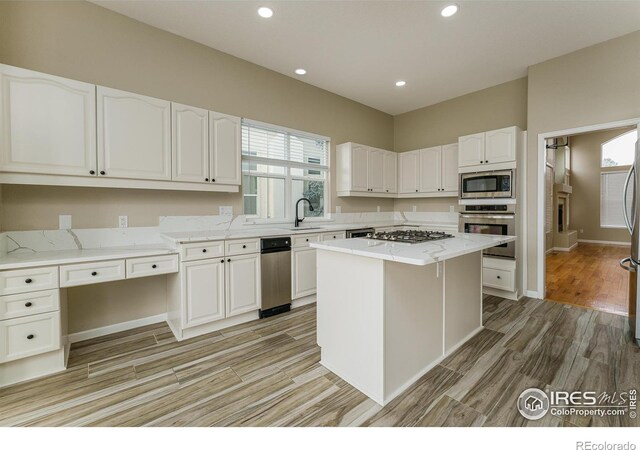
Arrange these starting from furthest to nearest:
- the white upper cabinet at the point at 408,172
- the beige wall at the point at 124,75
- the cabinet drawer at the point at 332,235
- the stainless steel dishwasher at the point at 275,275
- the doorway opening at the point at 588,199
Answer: the doorway opening at the point at 588,199 → the white upper cabinet at the point at 408,172 → the cabinet drawer at the point at 332,235 → the stainless steel dishwasher at the point at 275,275 → the beige wall at the point at 124,75

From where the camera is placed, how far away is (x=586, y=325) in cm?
285

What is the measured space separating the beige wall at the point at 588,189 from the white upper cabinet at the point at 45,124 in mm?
11222

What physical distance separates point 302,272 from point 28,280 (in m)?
2.33

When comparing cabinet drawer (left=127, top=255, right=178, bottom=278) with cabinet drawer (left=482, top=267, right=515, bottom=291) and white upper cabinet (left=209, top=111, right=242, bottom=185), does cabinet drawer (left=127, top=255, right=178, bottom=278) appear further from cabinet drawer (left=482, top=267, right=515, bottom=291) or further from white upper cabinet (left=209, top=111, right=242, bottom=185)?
cabinet drawer (left=482, top=267, right=515, bottom=291)

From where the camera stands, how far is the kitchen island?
1.74 m

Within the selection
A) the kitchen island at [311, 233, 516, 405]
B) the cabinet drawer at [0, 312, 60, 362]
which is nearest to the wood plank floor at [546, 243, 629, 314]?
the kitchen island at [311, 233, 516, 405]

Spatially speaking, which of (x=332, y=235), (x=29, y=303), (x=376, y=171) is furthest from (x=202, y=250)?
(x=376, y=171)

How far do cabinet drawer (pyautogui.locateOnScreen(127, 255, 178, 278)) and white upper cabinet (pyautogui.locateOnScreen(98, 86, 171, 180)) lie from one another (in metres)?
0.75

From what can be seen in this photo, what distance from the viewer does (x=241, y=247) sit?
9.52 feet

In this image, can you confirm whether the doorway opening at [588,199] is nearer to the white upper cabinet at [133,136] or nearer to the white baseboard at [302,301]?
the white baseboard at [302,301]

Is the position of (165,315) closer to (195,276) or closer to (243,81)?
(195,276)

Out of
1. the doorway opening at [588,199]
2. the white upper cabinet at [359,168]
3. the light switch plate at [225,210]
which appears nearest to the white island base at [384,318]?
the light switch plate at [225,210]

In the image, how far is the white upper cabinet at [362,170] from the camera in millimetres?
4414
